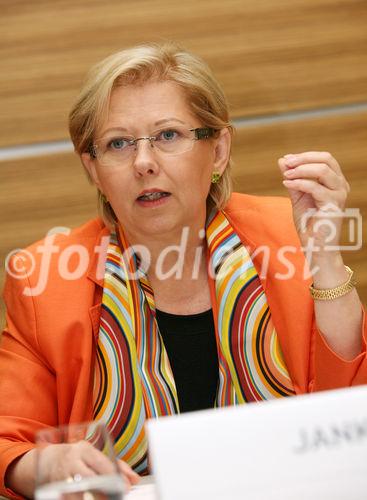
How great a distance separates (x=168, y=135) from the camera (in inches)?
68.0

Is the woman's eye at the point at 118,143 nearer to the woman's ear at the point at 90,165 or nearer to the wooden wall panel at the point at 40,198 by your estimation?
the woman's ear at the point at 90,165

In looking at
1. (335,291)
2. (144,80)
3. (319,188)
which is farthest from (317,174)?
(144,80)

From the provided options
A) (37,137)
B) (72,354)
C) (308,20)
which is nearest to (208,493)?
(72,354)

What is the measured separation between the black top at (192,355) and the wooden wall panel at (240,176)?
735mm

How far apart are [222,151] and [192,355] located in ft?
1.69

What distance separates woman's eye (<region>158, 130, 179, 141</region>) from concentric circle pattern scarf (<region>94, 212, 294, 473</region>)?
29cm

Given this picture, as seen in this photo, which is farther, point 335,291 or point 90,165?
point 90,165

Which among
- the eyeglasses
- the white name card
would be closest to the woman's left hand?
the eyeglasses

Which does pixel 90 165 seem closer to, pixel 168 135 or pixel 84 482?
pixel 168 135

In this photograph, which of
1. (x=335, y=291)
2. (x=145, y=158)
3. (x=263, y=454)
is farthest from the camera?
(x=145, y=158)

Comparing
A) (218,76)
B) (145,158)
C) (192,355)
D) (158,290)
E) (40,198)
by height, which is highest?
(218,76)

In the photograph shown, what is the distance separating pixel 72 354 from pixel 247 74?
46.5 inches

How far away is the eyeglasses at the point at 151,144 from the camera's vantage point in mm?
1717

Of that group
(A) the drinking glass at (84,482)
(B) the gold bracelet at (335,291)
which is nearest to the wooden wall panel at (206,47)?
(B) the gold bracelet at (335,291)
